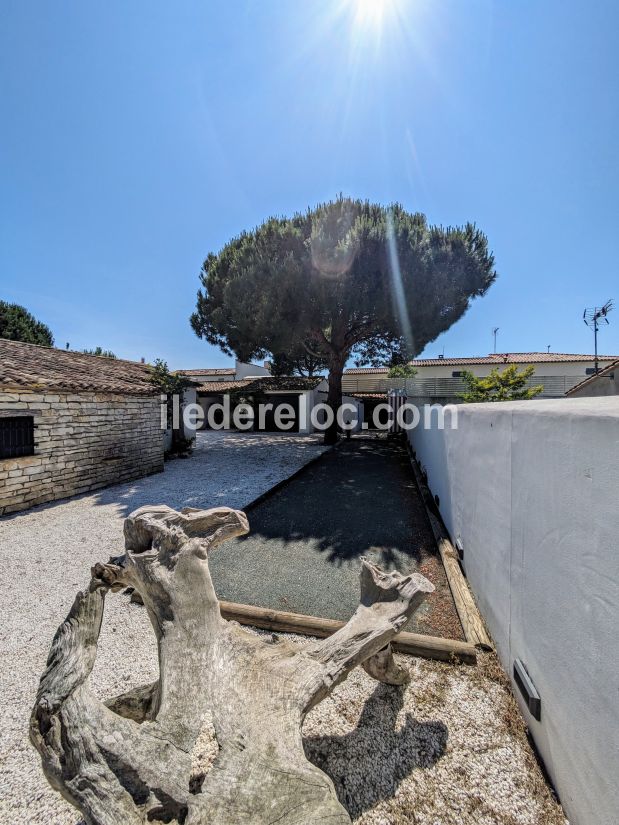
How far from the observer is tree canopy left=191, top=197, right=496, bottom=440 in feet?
35.6

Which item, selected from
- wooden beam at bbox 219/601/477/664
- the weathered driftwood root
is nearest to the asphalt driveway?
wooden beam at bbox 219/601/477/664

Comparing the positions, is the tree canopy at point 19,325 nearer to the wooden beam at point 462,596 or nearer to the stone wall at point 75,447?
the stone wall at point 75,447

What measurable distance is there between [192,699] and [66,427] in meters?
7.27

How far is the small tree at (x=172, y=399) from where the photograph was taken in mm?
12016

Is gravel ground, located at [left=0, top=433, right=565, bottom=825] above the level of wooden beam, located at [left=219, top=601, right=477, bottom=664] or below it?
below

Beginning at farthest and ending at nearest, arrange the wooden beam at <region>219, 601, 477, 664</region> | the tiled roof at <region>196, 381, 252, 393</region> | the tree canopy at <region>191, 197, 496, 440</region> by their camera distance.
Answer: the tiled roof at <region>196, 381, 252, 393</region> < the tree canopy at <region>191, 197, 496, 440</region> < the wooden beam at <region>219, 601, 477, 664</region>

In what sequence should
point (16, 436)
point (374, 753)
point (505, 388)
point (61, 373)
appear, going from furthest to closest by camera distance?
point (505, 388), point (61, 373), point (16, 436), point (374, 753)

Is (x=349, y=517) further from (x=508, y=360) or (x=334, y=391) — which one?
(x=508, y=360)

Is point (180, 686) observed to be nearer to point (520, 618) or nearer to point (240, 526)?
point (240, 526)

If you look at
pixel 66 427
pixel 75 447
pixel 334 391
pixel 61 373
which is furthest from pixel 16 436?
pixel 334 391

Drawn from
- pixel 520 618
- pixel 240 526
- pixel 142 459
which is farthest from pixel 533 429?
pixel 142 459

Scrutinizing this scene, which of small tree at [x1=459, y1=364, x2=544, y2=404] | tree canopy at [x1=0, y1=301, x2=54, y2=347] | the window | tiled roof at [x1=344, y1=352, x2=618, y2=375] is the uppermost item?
tree canopy at [x1=0, y1=301, x2=54, y2=347]

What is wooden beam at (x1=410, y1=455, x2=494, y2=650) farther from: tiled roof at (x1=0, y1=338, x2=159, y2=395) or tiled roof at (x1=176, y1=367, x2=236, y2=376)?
tiled roof at (x1=176, y1=367, x2=236, y2=376)

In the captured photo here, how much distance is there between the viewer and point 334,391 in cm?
1545
